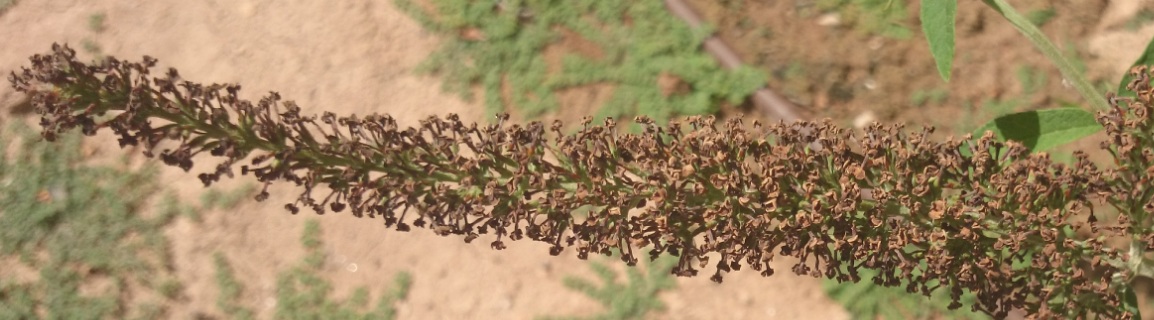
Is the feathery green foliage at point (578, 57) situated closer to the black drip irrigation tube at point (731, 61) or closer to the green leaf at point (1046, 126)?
the black drip irrigation tube at point (731, 61)

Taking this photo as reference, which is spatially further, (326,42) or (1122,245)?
(326,42)

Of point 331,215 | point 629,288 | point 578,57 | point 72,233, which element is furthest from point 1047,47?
point 72,233

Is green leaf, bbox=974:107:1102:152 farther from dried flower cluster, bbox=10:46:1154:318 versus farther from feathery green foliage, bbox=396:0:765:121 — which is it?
feathery green foliage, bbox=396:0:765:121

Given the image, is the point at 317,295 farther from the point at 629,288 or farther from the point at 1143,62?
the point at 1143,62

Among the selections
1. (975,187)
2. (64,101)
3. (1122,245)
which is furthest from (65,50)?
(1122,245)

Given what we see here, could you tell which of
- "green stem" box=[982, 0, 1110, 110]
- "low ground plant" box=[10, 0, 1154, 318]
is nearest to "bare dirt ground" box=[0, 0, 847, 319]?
"green stem" box=[982, 0, 1110, 110]

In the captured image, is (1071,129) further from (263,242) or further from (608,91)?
(263,242)
